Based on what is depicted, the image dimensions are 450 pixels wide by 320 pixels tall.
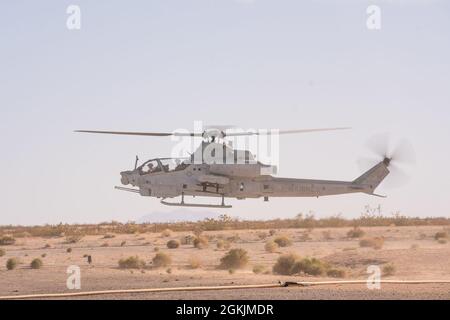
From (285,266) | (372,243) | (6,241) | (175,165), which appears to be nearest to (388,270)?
(285,266)

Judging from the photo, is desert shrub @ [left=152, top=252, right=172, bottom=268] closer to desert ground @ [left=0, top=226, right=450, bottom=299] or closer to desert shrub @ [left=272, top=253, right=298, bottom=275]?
desert ground @ [left=0, top=226, right=450, bottom=299]

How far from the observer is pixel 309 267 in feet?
110

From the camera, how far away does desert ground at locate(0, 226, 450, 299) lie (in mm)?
21938

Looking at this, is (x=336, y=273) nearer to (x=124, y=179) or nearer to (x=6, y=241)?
(x=124, y=179)

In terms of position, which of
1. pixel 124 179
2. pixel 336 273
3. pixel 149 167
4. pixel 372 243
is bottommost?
pixel 336 273

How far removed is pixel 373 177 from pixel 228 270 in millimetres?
9209

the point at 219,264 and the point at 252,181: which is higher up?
the point at 252,181

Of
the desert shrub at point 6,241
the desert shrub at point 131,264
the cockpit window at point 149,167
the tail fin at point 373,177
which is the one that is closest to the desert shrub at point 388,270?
the tail fin at point 373,177

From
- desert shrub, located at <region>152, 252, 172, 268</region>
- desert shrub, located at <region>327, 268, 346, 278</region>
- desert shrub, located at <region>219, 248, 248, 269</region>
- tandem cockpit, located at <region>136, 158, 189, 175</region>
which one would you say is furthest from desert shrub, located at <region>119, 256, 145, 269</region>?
desert shrub, located at <region>327, 268, 346, 278</region>
